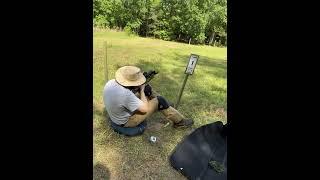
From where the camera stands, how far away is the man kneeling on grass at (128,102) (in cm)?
519

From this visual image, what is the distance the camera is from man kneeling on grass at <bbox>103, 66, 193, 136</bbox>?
5188 mm

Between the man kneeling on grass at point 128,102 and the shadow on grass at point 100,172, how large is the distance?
35.0 inches

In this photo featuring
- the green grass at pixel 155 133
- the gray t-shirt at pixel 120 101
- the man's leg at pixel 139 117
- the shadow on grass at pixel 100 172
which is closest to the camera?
the shadow on grass at pixel 100 172

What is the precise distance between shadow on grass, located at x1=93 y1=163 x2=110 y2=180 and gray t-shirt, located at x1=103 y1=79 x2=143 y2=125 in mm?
894

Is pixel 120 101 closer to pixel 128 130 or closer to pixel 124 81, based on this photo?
pixel 124 81

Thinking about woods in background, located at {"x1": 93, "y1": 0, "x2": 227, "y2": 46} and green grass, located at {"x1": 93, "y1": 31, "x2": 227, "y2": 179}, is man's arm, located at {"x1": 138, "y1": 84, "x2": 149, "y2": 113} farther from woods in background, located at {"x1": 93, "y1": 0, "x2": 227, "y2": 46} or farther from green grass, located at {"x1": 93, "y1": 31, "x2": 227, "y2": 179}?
woods in background, located at {"x1": 93, "y1": 0, "x2": 227, "y2": 46}

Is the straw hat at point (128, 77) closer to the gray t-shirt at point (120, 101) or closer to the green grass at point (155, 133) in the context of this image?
the gray t-shirt at point (120, 101)

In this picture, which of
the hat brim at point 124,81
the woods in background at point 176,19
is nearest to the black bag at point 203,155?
the hat brim at point 124,81

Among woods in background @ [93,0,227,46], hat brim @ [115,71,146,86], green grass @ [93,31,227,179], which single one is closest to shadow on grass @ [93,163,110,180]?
green grass @ [93,31,227,179]

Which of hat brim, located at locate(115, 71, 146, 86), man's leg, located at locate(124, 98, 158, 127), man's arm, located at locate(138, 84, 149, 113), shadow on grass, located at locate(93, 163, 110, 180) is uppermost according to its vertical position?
hat brim, located at locate(115, 71, 146, 86)
